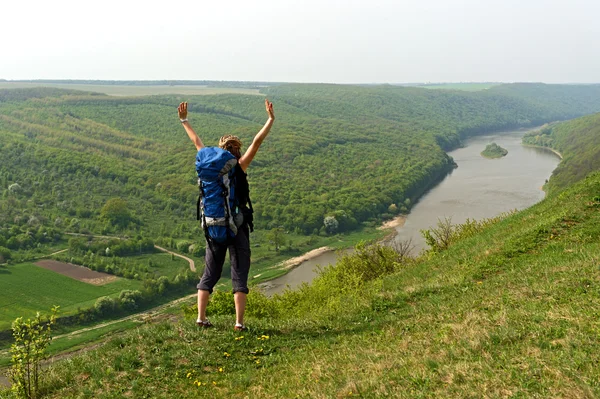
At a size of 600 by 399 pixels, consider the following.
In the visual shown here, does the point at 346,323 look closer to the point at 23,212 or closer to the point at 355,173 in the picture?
the point at 23,212

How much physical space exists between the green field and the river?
2402cm

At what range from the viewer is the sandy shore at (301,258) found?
7382 cm

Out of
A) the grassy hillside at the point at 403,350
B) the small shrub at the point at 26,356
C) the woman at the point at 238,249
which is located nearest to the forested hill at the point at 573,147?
the grassy hillside at the point at 403,350

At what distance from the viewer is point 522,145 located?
182 meters

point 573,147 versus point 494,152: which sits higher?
point 573,147

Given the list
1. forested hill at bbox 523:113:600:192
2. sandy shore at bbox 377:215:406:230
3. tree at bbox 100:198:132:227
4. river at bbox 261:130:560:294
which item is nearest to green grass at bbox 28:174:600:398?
river at bbox 261:130:560:294

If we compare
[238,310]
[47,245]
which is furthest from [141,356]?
[47,245]

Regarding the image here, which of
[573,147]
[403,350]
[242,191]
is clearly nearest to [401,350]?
[403,350]

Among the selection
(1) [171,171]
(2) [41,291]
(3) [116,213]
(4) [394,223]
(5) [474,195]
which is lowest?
(2) [41,291]

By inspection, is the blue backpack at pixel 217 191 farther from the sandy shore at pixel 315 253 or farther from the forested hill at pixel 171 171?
the forested hill at pixel 171 171

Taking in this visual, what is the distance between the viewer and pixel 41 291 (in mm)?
66375

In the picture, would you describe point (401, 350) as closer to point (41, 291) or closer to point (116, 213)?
point (41, 291)

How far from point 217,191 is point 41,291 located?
229 ft

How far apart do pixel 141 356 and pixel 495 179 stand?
117 meters
